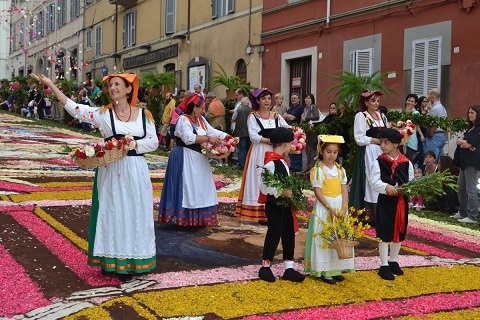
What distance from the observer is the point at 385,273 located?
5961 millimetres

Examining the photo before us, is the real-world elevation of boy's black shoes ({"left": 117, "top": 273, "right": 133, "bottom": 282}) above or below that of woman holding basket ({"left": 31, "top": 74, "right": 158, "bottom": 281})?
below

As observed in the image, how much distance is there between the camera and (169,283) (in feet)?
18.1

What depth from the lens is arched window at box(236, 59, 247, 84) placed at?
2342 centimetres

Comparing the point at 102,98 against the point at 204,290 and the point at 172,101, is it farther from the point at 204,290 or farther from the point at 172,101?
the point at 204,290

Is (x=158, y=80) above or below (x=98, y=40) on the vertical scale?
below

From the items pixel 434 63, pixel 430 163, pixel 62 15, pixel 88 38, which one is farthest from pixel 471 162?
pixel 62 15

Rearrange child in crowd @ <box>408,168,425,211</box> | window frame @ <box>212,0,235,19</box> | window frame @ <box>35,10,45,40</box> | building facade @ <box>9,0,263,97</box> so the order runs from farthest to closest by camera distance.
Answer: window frame @ <box>35,10,45,40</box> → window frame @ <box>212,0,235,19</box> → building facade @ <box>9,0,263,97</box> → child in crowd @ <box>408,168,425,211</box>

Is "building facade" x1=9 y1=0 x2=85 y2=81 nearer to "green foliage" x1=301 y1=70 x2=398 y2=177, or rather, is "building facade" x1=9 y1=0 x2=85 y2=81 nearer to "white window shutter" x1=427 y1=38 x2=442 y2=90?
"white window shutter" x1=427 y1=38 x2=442 y2=90

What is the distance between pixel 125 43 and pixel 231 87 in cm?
1702

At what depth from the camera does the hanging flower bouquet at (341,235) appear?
5.54m

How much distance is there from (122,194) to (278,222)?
4.61 feet

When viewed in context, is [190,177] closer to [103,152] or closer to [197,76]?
[103,152]

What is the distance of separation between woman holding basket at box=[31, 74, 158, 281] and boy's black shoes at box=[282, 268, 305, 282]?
1178 millimetres

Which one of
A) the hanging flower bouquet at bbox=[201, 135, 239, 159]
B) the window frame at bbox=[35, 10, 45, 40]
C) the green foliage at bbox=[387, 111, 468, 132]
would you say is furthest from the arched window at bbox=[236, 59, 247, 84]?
the window frame at bbox=[35, 10, 45, 40]
